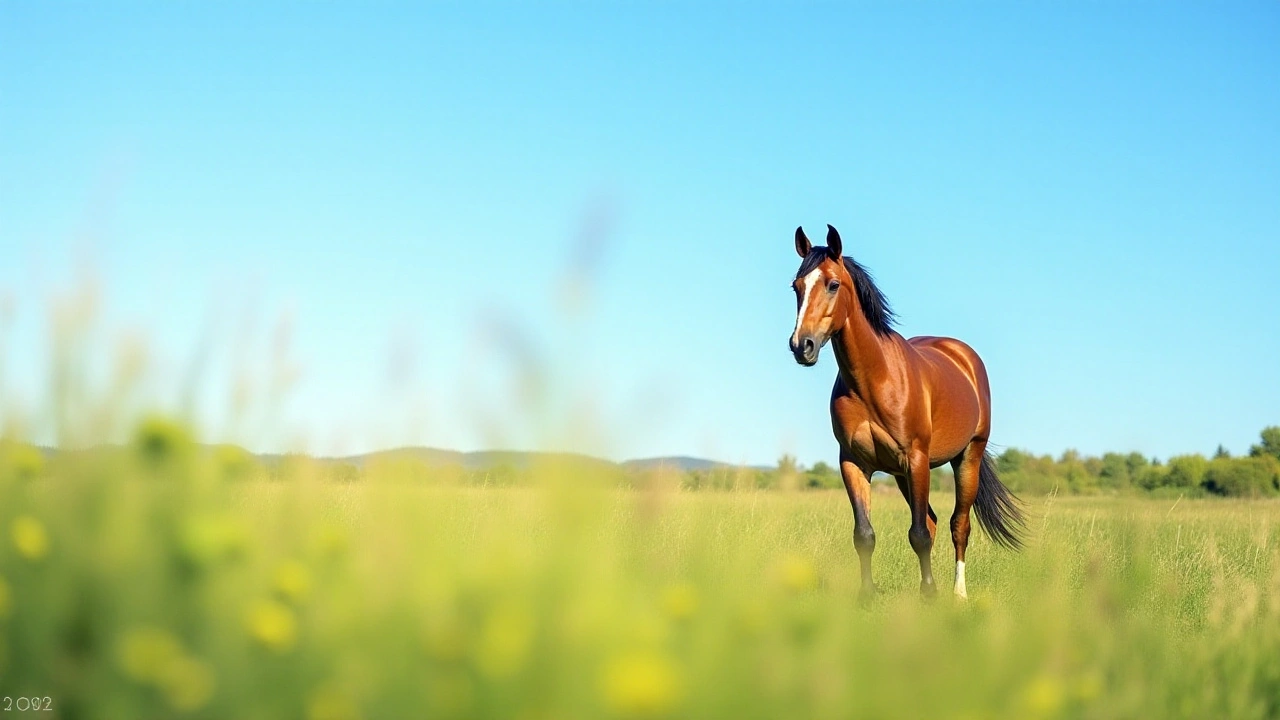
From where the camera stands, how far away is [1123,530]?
4789mm

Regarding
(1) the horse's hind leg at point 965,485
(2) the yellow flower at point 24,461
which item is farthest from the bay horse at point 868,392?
(2) the yellow flower at point 24,461

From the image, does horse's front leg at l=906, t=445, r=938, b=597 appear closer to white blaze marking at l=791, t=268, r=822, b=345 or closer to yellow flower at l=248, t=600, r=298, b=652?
white blaze marking at l=791, t=268, r=822, b=345

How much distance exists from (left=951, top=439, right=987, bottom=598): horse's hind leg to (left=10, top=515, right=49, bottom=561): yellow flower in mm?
8734

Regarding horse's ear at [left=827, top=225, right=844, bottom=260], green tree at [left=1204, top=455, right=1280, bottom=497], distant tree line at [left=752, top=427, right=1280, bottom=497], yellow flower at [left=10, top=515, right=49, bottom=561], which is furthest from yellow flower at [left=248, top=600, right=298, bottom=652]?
green tree at [left=1204, top=455, right=1280, bottom=497]

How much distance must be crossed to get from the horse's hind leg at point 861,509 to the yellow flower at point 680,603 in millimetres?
5605

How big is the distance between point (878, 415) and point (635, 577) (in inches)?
240

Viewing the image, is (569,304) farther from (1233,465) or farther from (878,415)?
(1233,465)

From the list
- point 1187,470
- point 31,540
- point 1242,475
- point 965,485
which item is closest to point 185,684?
point 31,540

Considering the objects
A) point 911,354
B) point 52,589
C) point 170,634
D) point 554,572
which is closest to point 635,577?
point 554,572

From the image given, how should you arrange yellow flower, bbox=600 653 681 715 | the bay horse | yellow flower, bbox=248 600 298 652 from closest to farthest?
yellow flower, bbox=600 653 681 715 < yellow flower, bbox=248 600 298 652 < the bay horse

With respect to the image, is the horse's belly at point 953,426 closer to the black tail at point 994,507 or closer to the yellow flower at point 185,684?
the black tail at point 994,507

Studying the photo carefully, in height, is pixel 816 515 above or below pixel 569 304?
below

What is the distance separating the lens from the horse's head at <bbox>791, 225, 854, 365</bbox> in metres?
7.73

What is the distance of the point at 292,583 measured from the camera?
236cm
